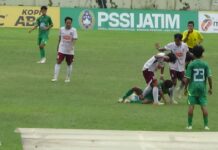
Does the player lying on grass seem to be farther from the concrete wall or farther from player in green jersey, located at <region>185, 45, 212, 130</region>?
the concrete wall

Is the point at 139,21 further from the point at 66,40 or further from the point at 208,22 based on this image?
the point at 66,40

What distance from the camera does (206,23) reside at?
49.0 meters

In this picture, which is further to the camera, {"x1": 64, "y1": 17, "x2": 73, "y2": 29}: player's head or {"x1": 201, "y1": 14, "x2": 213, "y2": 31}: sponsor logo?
{"x1": 201, "y1": 14, "x2": 213, "y2": 31}: sponsor logo

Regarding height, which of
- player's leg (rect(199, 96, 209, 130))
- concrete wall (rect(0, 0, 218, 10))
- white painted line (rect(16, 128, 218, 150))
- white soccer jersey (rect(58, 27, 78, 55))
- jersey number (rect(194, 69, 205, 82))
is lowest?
white painted line (rect(16, 128, 218, 150))

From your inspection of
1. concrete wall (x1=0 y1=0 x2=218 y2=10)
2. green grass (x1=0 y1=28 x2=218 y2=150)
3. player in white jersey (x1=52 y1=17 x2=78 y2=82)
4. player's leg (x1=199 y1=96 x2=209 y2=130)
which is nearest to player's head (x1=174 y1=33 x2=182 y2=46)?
green grass (x1=0 y1=28 x2=218 y2=150)

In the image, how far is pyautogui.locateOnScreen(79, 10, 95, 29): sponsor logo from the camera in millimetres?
48812

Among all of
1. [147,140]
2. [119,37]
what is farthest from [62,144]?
[119,37]

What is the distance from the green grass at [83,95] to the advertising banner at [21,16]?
13337 mm

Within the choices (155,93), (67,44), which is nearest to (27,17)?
(67,44)

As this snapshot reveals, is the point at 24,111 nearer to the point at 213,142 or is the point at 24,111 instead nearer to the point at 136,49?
the point at 213,142

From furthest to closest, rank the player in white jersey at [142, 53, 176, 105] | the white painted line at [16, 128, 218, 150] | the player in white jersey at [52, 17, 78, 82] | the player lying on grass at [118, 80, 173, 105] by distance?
the player in white jersey at [52, 17, 78, 82] → the player lying on grass at [118, 80, 173, 105] → the player in white jersey at [142, 53, 176, 105] → the white painted line at [16, 128, 218, 150]

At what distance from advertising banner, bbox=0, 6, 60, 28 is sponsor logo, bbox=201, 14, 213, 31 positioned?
30.7 feet

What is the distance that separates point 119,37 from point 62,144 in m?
30.3

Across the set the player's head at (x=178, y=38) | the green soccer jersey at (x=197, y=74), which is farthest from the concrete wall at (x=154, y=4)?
the green soccer jersey at (x=197, y=74)
